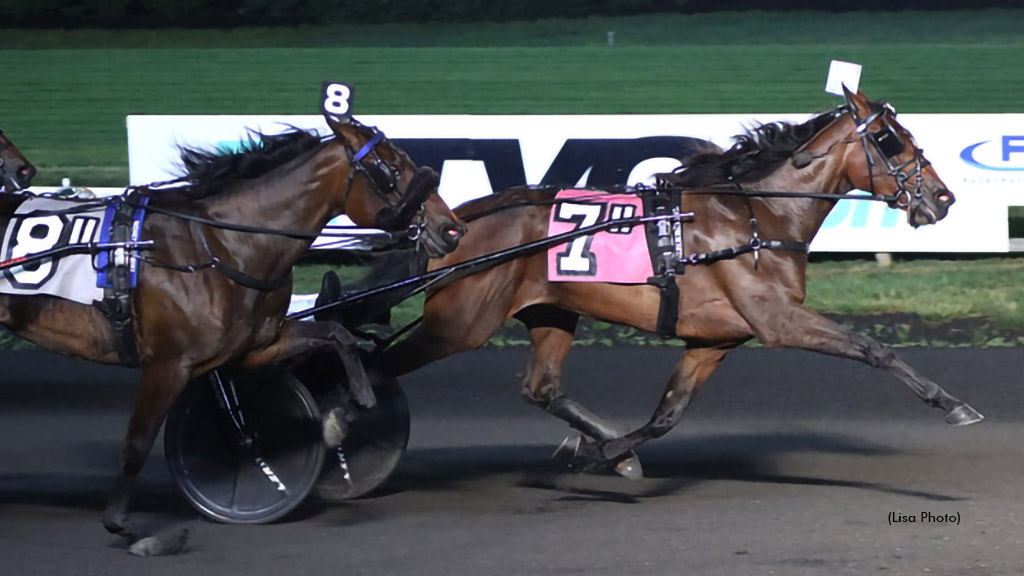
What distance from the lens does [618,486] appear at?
6438 millimetres

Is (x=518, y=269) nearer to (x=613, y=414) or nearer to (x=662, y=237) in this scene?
(x=662, y=237)

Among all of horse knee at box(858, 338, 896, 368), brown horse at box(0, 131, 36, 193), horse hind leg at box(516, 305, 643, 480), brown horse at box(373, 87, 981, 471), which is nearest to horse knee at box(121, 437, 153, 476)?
brown horse at box(373, 87, 981, 471)

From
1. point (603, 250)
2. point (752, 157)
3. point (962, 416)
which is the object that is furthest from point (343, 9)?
point (962, 416)

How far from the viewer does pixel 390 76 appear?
67.7 ft

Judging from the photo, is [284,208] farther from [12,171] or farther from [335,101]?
[12,171]

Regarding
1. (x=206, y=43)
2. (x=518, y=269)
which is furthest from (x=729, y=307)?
(x=206, y=43)

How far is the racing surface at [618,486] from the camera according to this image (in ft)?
17.0

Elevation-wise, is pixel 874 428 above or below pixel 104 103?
below

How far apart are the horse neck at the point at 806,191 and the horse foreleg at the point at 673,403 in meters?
0.58

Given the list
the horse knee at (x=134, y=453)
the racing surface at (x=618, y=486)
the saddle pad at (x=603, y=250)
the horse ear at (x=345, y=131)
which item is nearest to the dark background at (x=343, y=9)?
the racing surface at (x=618, y=486)

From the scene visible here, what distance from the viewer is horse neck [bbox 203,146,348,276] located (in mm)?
5469

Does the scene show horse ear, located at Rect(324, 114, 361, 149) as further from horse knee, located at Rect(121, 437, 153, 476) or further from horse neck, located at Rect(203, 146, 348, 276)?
horse knee, located at Rect(121, 437, 153, 476)

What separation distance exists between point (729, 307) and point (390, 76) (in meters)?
15.0

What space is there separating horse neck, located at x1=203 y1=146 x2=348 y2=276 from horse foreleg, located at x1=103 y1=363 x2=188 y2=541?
0.49m
